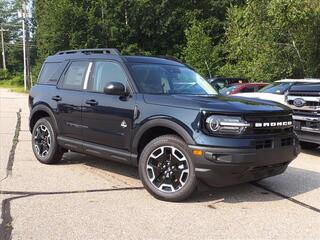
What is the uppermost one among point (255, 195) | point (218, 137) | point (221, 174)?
point (218, 137)

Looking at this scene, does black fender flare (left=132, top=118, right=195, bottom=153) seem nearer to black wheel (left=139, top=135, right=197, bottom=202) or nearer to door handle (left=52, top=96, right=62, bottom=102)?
black wheel (left=139, top=135, right=197, bottom=202)

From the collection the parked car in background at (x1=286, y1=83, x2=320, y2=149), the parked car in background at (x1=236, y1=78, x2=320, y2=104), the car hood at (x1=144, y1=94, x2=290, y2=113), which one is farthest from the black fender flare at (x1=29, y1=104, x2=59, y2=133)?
the parked car in background at (x1=236, y1=78, x2=320, y2=104)

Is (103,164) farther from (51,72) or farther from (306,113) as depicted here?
(306,113)

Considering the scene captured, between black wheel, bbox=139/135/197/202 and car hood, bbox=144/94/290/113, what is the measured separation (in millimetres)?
440

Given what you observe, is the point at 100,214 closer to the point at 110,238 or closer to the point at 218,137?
the point at 110,238

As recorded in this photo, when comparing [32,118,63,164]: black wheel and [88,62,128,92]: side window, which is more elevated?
[88,62,128,92]: side window

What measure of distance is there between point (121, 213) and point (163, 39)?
1659 inches

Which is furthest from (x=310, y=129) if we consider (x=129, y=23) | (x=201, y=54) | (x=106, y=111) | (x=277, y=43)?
(x=129, y=23)

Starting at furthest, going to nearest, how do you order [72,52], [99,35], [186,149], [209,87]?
[99,35] → [72,52] → [209,87] → [186,149]

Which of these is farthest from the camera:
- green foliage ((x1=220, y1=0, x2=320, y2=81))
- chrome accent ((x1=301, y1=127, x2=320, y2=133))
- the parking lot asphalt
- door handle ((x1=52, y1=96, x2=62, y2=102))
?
green foliage ((x1=220, y1=0, x2=320, y2=81))

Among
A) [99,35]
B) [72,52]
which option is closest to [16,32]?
[99,35]

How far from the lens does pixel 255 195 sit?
6.55m

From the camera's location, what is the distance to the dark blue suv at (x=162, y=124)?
5.79 meters

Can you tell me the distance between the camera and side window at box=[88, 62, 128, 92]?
6989 mm
